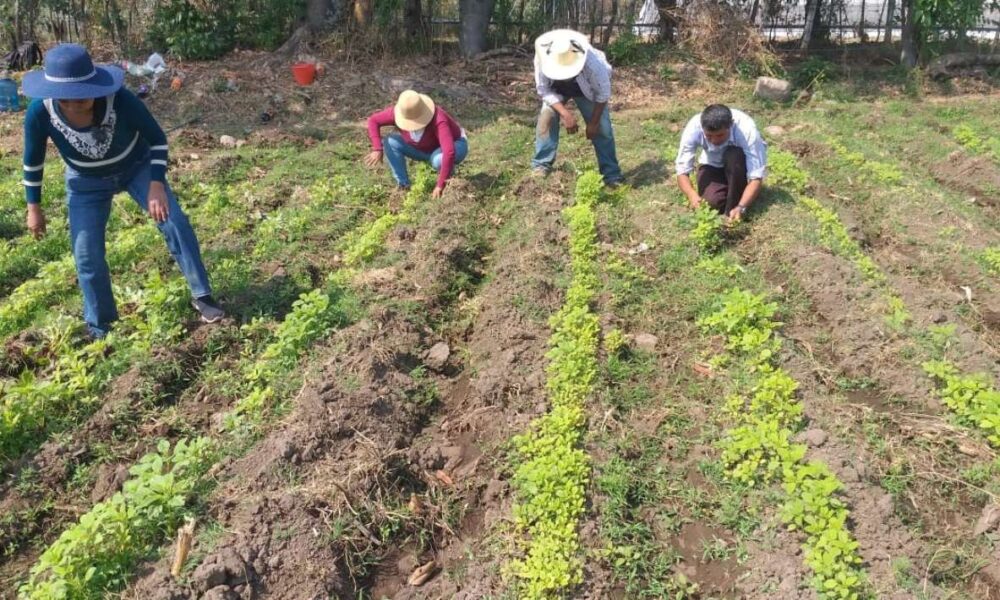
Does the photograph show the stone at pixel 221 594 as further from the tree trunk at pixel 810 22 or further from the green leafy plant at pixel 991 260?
the tree trunk at pixel 810 22

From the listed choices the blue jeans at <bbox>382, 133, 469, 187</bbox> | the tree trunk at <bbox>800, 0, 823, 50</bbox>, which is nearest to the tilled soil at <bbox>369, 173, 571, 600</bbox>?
the blue jeans at <bbox>382, 133, 469, 187</bbox>

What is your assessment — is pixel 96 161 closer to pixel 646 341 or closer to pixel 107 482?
pixel 107 482

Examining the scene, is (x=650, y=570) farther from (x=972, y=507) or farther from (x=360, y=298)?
(x=360, y=298)

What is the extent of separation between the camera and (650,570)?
336cm

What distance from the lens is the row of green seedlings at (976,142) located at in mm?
8809

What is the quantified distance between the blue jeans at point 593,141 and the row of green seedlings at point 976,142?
4.58 meters

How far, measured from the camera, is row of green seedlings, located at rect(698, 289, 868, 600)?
312 centimetres

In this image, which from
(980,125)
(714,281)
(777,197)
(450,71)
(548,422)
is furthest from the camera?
(450,71)

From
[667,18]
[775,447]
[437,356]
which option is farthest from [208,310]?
[667,18]

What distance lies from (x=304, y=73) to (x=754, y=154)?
8916 millimetres

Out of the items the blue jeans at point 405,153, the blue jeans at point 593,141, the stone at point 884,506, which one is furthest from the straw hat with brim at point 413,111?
the stone at point 884,506

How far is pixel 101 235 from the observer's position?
4.80 metres

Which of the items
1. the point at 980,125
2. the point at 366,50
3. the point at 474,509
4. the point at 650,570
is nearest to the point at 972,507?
the point at 650,570

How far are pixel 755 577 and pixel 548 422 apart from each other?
132 cm
